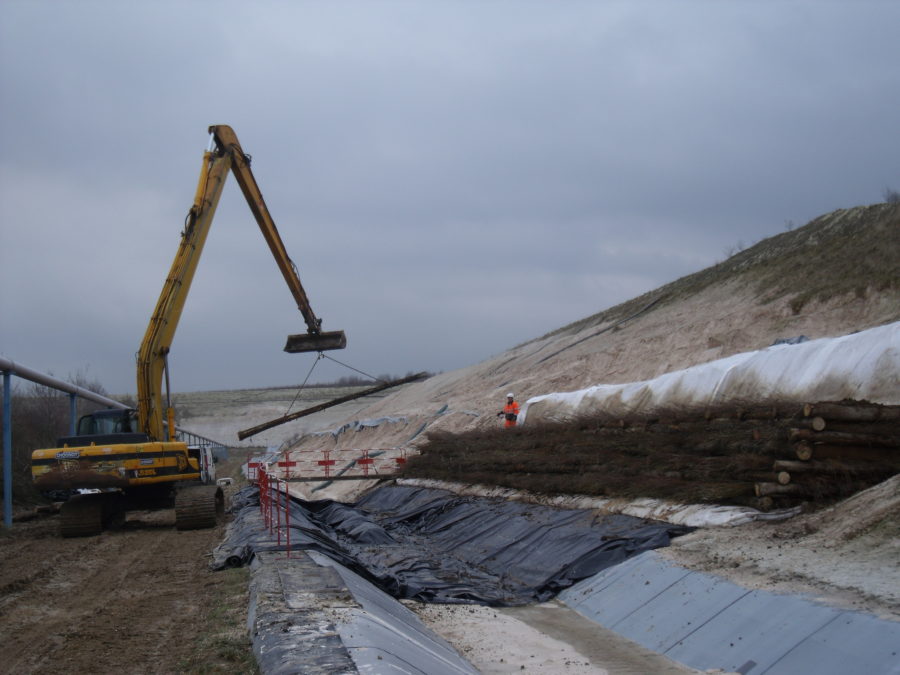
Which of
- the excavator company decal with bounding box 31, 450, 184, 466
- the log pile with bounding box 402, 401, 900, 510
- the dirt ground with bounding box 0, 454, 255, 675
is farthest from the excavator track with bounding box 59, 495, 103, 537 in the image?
the log pile with bounding box 402, 401, 900, 510

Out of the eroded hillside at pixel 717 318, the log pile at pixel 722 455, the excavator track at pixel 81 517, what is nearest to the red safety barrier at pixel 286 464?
the eroded hillside at pixel 717 318

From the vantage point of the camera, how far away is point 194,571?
11586mm

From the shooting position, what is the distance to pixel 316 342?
840 inches

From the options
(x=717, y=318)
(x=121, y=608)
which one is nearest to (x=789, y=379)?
(x=121, y=608)

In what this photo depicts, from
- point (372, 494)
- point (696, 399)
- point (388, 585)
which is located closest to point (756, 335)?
point (696, 399)

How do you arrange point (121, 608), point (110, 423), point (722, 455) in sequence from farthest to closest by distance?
1. point (110, 423)
2. point (722, 455)
3. point (121, 608)

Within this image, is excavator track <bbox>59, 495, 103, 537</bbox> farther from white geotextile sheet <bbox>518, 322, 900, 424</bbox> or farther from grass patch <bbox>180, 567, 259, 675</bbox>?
white geotextile sheet <bbox>518, 322, 900, 424</bbox>

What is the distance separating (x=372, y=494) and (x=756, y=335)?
12.4 meters

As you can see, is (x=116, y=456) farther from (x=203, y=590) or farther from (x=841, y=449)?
(x=841, y=449)

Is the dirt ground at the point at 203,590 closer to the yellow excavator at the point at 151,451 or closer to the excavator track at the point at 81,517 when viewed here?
the excavator track at the point at 81,517

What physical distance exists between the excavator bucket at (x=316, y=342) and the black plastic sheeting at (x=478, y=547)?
4.65 m

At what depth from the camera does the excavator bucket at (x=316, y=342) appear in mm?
21266

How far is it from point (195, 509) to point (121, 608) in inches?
295

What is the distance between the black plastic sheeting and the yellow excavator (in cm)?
160
